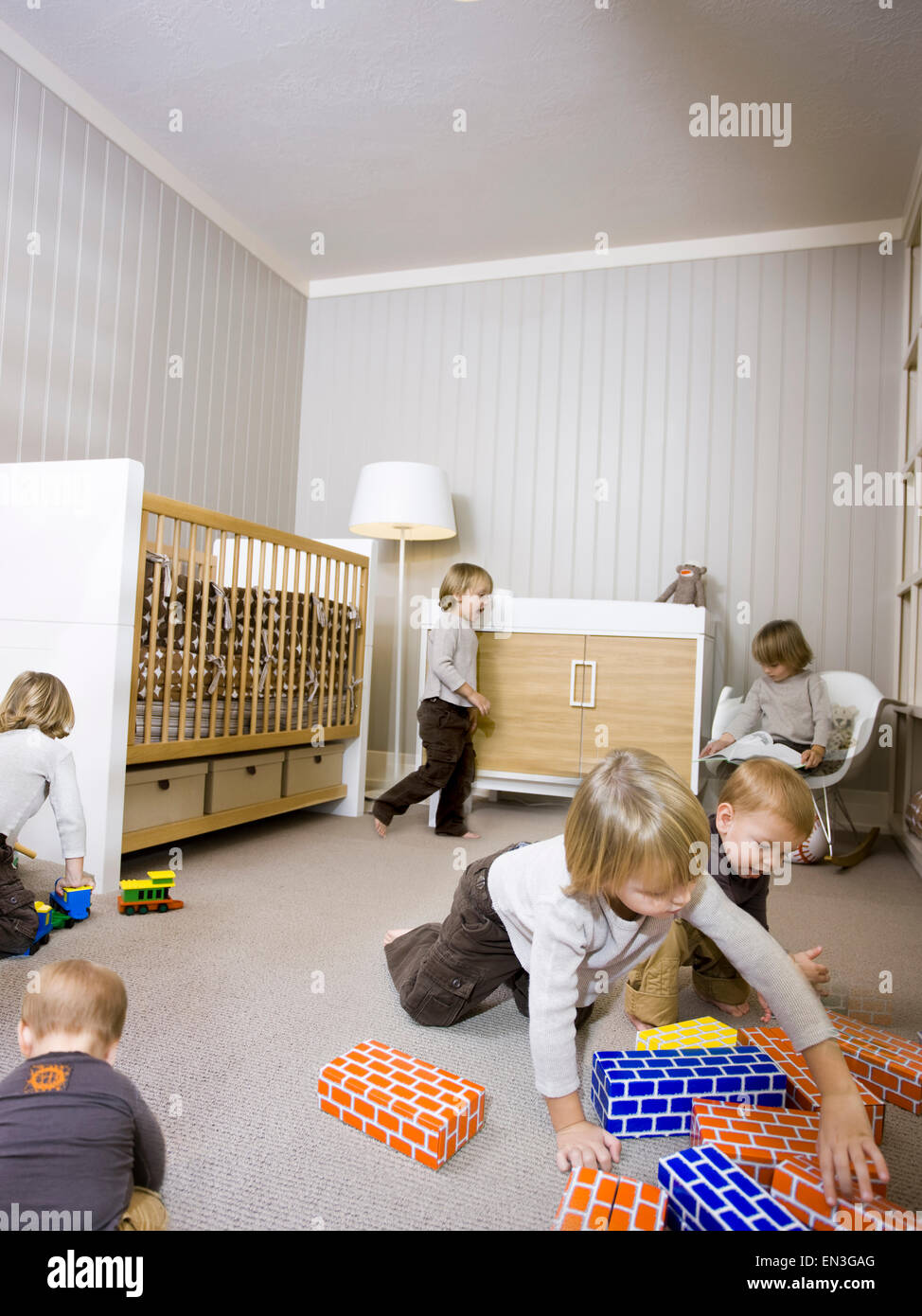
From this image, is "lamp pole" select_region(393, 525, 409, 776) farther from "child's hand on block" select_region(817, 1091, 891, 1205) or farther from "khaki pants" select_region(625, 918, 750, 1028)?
"child's hand on block" select_region(817, 1091, 891, 1205)

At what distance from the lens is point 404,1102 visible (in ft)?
2.98

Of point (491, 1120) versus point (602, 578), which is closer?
point (491, 1120)

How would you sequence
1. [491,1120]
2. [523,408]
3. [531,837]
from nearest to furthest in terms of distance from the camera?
[491,1120] → [531,837] → [523,408]

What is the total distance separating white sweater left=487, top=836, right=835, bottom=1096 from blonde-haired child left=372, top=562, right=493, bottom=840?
1691 millimetres

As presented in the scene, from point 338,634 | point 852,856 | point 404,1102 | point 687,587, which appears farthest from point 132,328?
point 852,856

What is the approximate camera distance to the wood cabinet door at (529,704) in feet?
9.67

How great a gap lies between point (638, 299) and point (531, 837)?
2.15 meters

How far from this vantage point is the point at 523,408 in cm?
353

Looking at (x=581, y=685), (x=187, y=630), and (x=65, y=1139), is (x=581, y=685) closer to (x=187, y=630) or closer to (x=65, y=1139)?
(x=187, y=630)

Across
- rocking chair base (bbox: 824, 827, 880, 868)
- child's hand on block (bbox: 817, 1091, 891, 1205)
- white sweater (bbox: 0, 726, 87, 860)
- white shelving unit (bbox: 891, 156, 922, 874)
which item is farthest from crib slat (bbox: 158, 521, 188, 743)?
white shelving unit (bbox: 891, 156, 922, 874)

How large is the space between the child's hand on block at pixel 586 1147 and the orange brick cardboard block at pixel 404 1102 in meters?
0.10

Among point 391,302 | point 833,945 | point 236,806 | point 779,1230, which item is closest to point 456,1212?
point 779,1230

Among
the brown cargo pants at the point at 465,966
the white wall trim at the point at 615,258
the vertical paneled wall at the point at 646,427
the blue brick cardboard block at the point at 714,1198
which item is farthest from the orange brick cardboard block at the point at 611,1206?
the white wall trim at the point at 615,258
